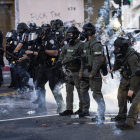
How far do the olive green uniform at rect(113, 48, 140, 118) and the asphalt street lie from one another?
0.43 metres

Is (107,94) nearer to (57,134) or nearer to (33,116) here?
(33,116)

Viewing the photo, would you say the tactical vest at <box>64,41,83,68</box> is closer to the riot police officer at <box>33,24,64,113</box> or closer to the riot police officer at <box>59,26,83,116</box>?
the riot police officer at <box>59,26,83,116</box>

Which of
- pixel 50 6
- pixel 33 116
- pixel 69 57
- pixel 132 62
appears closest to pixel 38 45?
pixel 69 57

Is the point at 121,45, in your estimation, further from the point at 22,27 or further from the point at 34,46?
the point at 22,27

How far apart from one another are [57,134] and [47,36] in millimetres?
2324

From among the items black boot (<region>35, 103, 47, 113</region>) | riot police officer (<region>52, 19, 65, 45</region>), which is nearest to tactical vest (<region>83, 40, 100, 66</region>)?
black boot (<region>35, 103, 47, 113</region>)

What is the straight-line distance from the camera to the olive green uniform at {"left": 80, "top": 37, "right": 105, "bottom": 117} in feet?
21.2

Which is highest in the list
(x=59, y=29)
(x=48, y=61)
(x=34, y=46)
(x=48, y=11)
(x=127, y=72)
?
(x=48, y=11)

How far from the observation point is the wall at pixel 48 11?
663 inches

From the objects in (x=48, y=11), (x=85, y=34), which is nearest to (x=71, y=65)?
(x=85, y=34)

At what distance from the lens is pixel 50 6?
17219 millimetres

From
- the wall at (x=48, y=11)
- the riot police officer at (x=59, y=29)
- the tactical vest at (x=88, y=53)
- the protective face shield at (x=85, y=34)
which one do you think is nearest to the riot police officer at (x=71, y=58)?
the protective face shield at (x=85, y=34)

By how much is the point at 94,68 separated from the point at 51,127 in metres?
1.21

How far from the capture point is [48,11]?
56.2 ft
